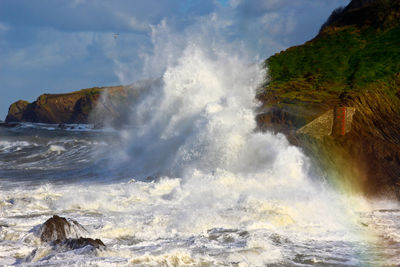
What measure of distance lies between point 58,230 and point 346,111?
8.31 metres

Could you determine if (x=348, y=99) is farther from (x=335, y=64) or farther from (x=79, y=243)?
(x=79, y=243)

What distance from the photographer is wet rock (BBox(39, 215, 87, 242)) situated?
6871 mm

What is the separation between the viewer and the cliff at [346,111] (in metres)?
10.8

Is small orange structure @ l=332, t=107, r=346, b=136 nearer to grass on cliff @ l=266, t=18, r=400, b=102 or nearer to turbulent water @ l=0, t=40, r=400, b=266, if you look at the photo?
turbulent water @ l=0, t=40, r=400, b=266

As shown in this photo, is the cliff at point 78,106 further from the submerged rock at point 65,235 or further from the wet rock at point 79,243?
the wet rock at point 79,243

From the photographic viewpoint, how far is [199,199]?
1023 centimetres

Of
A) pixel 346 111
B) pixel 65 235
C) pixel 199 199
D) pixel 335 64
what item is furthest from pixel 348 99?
pixel 65 235

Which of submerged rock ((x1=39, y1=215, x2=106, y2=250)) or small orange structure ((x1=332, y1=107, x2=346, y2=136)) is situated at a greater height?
small orange structure ((x1=332, y1=107, x2=346, y2=136))

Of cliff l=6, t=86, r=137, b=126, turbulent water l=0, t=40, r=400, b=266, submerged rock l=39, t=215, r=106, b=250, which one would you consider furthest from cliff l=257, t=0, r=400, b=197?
cliff l=6, t=86, r=137, b=126

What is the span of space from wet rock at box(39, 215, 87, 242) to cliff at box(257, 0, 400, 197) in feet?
21.7

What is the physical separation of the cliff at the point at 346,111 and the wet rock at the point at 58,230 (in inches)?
260

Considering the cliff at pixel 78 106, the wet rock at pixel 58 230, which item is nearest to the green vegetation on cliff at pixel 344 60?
the wet rock at pixel 58 230

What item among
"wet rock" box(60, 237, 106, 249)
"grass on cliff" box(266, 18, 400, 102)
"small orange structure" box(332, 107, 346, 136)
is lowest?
"wet rock" box(60, 237, 106, 249)

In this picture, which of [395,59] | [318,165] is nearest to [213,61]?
[395,59]
